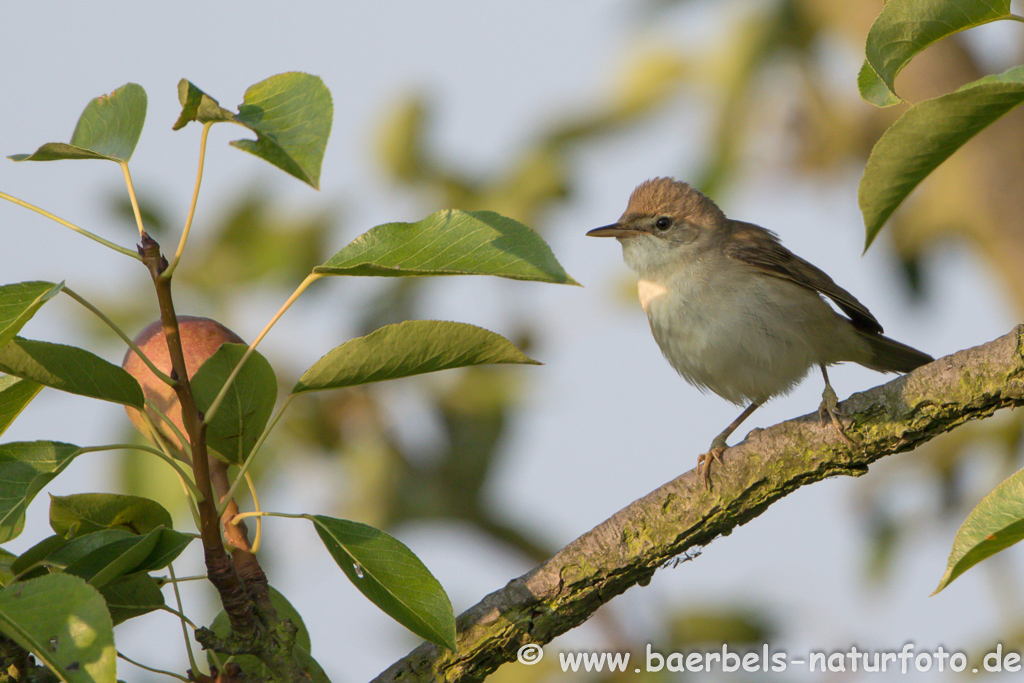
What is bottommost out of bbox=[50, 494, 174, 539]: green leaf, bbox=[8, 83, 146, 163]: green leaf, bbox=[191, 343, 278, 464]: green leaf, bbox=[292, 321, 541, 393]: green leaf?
bbox=[50, 494, 174, 539]: green leaf

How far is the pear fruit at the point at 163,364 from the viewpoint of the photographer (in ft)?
6.53

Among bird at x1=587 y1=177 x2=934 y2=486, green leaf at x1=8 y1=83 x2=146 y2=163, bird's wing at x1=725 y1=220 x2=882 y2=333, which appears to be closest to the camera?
green leaf at x1=8 y1=83 x2=146 y2=163

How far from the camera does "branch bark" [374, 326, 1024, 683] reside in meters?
2.11

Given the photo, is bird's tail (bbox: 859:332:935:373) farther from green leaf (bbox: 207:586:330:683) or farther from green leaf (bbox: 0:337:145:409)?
green leaf (bbox: 0:337:145:409)

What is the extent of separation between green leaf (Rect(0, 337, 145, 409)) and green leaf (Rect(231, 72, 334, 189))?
477mm

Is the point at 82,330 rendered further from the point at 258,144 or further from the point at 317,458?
the point at 258,144

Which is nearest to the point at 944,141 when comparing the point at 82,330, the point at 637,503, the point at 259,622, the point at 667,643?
the point at 637,503

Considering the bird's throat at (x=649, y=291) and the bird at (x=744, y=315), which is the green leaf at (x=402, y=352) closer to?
the bird at (x=744, y=315)

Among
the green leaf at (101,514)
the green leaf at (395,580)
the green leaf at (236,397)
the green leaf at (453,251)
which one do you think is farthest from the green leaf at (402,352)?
the green leaf at (101,514)

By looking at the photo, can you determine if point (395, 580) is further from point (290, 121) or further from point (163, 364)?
point (290, 121)

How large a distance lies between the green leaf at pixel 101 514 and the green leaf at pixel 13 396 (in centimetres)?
18

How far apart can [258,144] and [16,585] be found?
880mm

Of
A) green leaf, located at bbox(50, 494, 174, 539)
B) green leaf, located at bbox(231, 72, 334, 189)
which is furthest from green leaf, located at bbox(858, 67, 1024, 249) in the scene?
green leaf, located at bbox(50, 494, 174, 539)

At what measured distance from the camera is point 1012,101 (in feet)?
5.43
